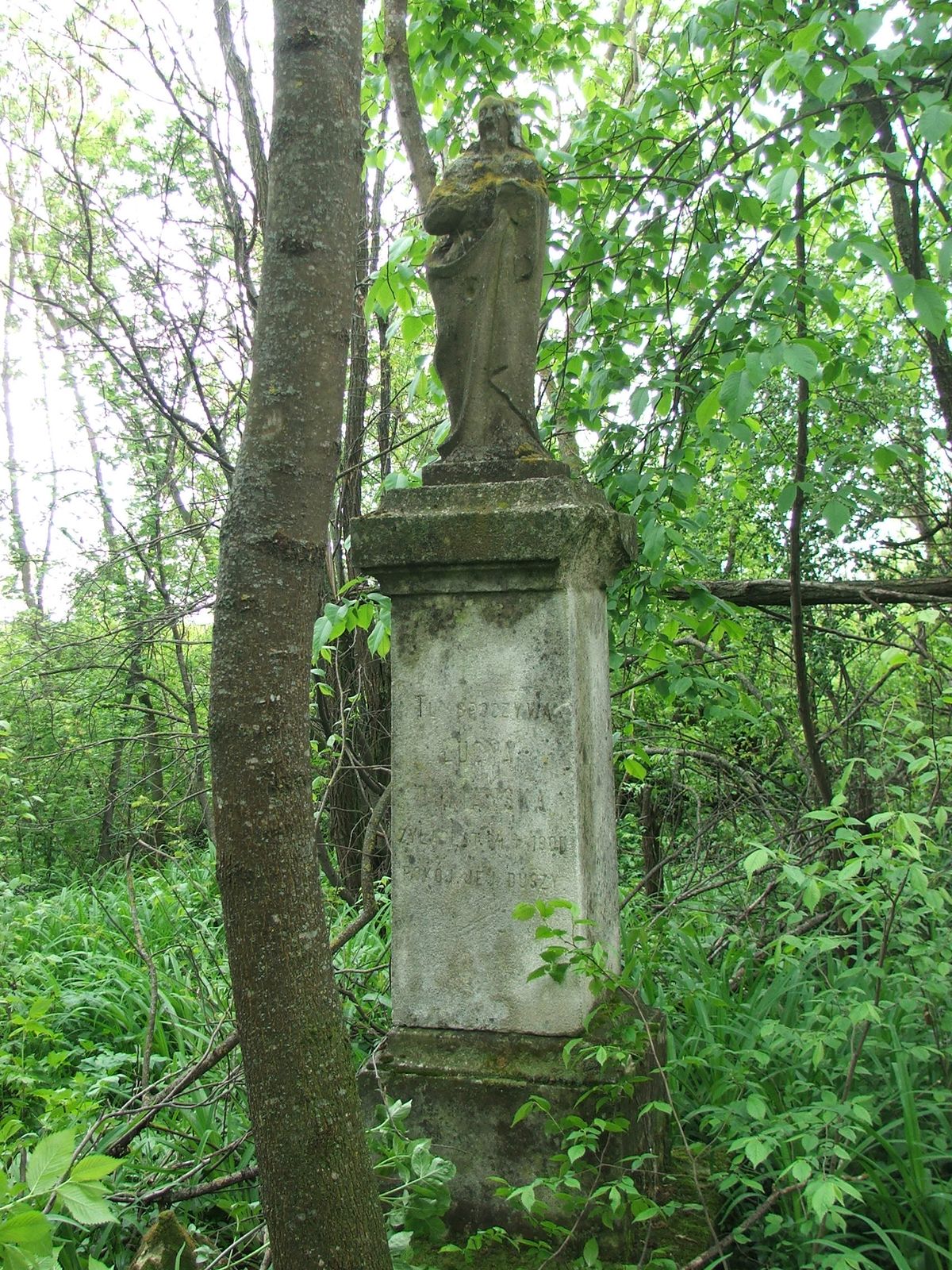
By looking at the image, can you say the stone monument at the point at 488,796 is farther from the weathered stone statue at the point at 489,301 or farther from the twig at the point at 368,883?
the twig at the point at 368,883

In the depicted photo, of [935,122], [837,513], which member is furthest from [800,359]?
[837,513]

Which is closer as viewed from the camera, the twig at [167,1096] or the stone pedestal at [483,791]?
the stone pedestal at [483,791]

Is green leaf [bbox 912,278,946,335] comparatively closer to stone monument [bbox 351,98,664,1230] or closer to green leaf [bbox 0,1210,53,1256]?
stone monument [bbox 351,98,664,1230]

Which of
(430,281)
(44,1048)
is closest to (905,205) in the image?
(430,281)

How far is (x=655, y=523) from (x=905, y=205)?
69.8 inches

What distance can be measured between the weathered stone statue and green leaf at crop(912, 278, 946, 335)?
1.08 meters

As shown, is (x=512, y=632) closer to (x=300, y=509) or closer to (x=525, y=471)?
(x=525, y=471)

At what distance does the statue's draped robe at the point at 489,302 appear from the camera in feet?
10.1

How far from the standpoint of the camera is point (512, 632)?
2826 mm

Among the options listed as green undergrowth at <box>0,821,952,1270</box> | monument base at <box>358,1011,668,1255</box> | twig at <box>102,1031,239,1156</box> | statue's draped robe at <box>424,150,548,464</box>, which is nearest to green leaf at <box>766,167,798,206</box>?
statue's draped robe at <box>424,150,548,464</box>

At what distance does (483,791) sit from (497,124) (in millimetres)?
2111

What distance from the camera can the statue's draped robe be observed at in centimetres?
308

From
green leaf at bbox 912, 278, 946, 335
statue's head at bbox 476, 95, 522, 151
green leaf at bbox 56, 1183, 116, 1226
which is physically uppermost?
statue's head at bbox 476, 95, 522, 151

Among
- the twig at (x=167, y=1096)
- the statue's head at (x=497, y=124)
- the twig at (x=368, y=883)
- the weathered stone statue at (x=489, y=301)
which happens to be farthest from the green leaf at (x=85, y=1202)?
the statue's head at (x=497, y=124)
